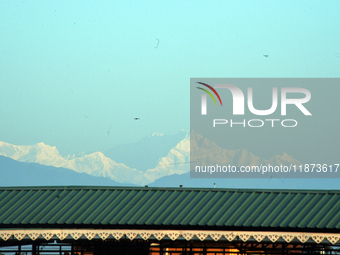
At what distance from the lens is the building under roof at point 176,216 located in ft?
58.8

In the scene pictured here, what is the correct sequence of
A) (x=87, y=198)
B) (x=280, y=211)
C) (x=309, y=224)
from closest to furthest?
1. (x=309, y=224)
2. (x=280, y=211)
3. (x=87, y=198)

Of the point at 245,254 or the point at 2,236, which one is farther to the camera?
the point at 245,254

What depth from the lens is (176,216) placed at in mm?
19047

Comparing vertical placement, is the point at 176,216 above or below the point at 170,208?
below

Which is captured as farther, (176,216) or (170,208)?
(170,208)

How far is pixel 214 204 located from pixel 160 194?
2425mm

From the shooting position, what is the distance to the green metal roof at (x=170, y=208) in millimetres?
18250

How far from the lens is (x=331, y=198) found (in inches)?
754

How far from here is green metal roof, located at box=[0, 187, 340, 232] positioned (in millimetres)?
18250

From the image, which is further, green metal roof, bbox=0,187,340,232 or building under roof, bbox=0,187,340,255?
green metal roof, bbox=0,187,340,232

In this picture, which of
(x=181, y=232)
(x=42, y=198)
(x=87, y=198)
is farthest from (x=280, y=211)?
(x=42, y=198)

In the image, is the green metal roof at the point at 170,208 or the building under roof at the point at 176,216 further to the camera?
the green metal roof at the point at 170,208

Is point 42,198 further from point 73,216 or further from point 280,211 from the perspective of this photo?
point 280,211

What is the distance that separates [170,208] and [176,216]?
2.24 ft
